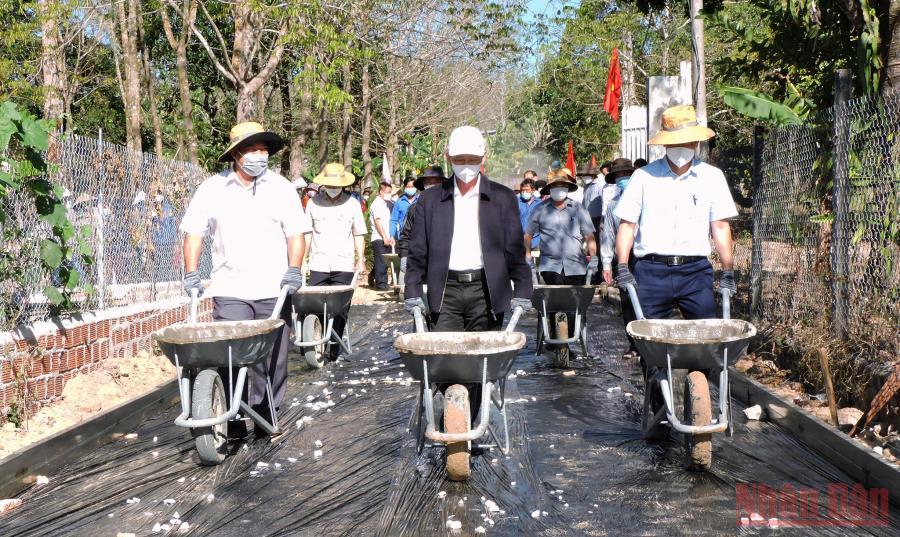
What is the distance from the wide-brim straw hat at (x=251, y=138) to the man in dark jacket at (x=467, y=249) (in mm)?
1178

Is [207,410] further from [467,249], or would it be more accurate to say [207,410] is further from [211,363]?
[467,249]

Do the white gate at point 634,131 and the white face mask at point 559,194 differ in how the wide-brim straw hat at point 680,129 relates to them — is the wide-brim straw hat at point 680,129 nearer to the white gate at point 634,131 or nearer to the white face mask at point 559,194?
the white face mask at point 559,194

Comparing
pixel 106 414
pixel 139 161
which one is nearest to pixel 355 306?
pixel 139 161

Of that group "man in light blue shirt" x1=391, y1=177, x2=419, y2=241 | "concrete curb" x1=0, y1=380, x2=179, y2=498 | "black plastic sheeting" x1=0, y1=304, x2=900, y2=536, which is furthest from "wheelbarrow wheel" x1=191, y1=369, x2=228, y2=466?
"man in light blue shirt" x1=391, y1=177, x2=419, y2=241

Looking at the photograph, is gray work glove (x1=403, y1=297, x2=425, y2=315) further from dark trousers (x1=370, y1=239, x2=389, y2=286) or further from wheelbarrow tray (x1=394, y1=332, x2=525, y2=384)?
dark trousers (x1=370, y1=239, x2=389, y2=286)

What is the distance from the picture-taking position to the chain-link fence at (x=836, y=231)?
7109 millimetres

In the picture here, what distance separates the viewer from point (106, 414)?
7.18 meters

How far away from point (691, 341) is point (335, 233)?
5.88 m

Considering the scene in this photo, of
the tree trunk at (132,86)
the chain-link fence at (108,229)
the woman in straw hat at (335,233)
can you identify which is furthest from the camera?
the tree trunk at (132,86)

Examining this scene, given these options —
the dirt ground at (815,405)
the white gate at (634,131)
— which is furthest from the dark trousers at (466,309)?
the white gate at (634,131)

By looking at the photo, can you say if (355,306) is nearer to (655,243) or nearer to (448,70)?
(655,243)

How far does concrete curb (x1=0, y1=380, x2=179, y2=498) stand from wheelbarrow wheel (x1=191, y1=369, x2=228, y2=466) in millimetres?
950

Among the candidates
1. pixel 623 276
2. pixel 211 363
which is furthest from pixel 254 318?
pixel 623 276

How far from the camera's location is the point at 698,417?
5.66 metres
